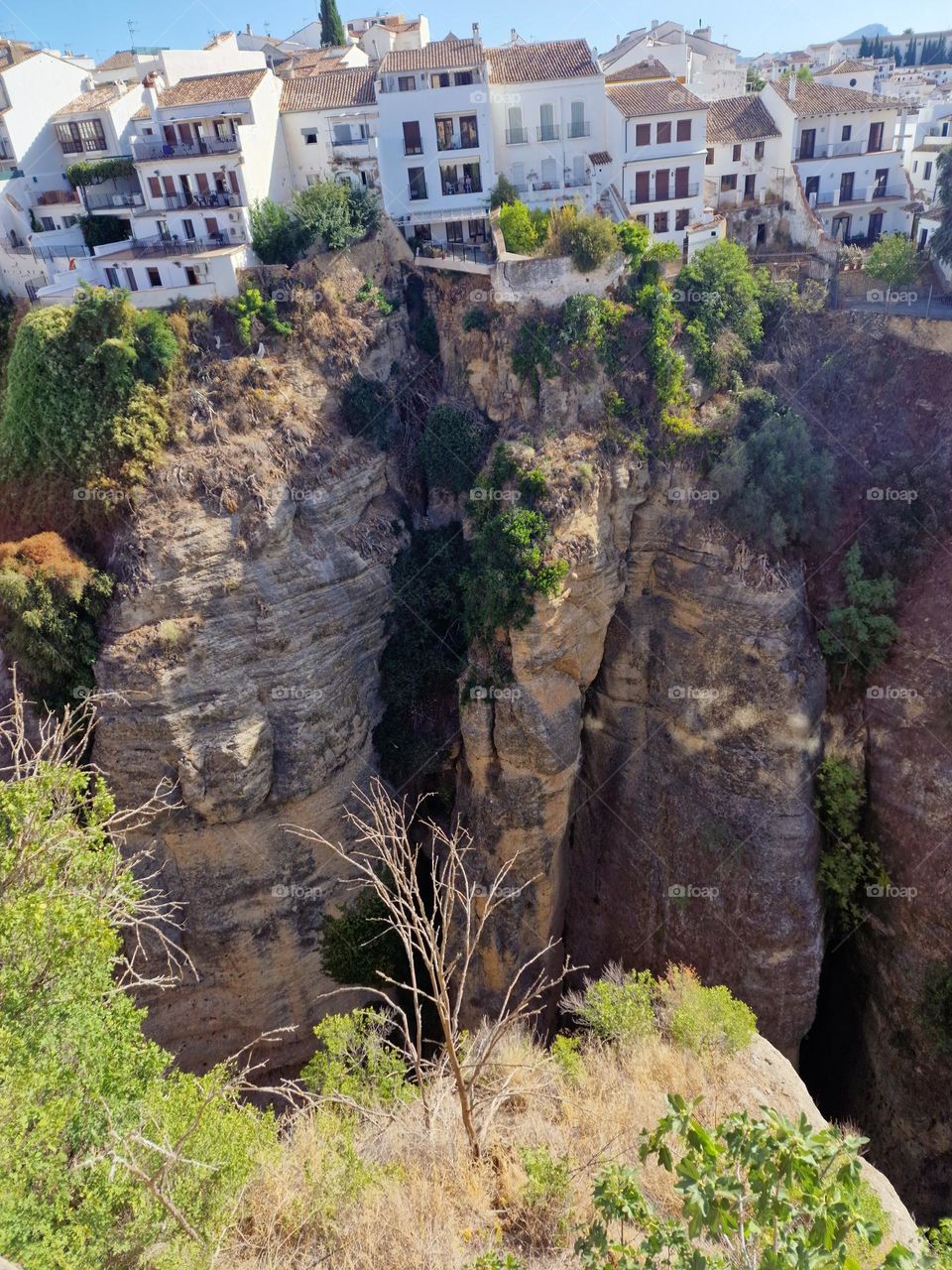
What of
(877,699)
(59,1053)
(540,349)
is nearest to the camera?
(59,1053)

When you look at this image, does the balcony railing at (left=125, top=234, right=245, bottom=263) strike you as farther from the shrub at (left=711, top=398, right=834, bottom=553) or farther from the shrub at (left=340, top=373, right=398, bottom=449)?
the shrub at (left=711, top=398, right=834, bottom=553)

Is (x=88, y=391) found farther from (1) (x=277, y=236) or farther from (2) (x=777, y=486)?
(2) (x=777, y=486)

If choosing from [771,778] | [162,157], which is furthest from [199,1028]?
[162,157]

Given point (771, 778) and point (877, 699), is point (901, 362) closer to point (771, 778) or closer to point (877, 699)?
point (877, 699)

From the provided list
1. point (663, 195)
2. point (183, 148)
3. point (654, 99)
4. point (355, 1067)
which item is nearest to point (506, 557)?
point (355, 1067)
